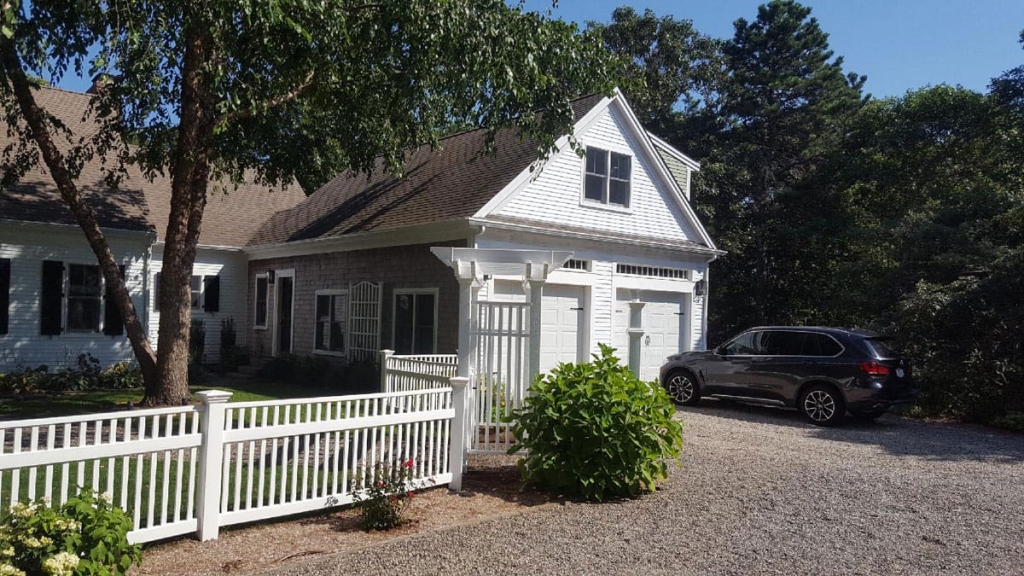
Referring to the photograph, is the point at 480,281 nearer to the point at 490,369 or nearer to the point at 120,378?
the point at 490,369

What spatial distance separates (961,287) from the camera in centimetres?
1479

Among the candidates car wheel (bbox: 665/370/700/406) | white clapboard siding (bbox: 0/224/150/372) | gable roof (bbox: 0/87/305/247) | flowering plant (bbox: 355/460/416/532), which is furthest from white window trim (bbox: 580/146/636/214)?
white clapboard siding (bbox: 0/224/150/372)

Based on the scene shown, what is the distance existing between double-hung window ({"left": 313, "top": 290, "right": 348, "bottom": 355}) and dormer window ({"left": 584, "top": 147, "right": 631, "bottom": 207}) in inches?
237

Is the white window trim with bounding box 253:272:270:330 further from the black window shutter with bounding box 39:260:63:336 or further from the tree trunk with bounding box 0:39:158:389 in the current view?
the tree trunk with bounding box 0:39:158:389

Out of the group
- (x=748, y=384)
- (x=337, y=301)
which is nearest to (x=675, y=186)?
(x=748, y=384)

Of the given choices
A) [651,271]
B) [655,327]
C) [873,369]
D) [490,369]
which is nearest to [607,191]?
[651,271]

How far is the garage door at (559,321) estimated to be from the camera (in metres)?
14.6

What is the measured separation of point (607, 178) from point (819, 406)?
6.34m

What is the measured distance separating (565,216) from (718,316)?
15.1 m

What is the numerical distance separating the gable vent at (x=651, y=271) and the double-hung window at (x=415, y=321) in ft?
13.6

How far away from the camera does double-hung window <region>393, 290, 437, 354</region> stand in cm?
1449

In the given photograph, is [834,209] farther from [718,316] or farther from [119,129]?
[119,129]

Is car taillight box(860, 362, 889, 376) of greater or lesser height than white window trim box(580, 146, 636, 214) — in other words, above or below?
below

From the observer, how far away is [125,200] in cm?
1823
